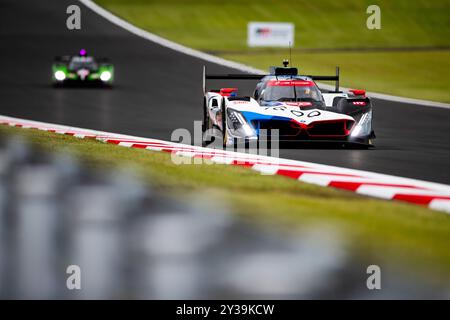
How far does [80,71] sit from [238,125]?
1393cm

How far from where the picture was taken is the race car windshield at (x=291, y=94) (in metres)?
15.1

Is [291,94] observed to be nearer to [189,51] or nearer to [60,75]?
[60,75]

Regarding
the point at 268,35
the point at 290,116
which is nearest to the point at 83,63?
the point at 268,35

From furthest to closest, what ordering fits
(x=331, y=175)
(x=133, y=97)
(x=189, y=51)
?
(x=189, y=51), (x=133, y=97), (x=331, y=175)

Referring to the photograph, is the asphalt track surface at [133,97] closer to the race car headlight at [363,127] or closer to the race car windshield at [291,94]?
the race car headlight at [363,127]

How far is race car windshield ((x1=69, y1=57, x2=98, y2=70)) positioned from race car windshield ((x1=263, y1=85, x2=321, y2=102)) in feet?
42.6

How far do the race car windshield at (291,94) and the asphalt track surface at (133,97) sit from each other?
1.28 meters

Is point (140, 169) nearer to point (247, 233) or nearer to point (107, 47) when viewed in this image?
point (247, 233)

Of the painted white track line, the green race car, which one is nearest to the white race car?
the painted white track line

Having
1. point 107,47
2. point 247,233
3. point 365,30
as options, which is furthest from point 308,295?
point 365,30

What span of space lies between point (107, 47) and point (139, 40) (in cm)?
164

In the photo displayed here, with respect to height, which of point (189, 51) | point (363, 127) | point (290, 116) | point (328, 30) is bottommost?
point (363, 127)

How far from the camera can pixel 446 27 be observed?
4416cm

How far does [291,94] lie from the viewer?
599 inches
